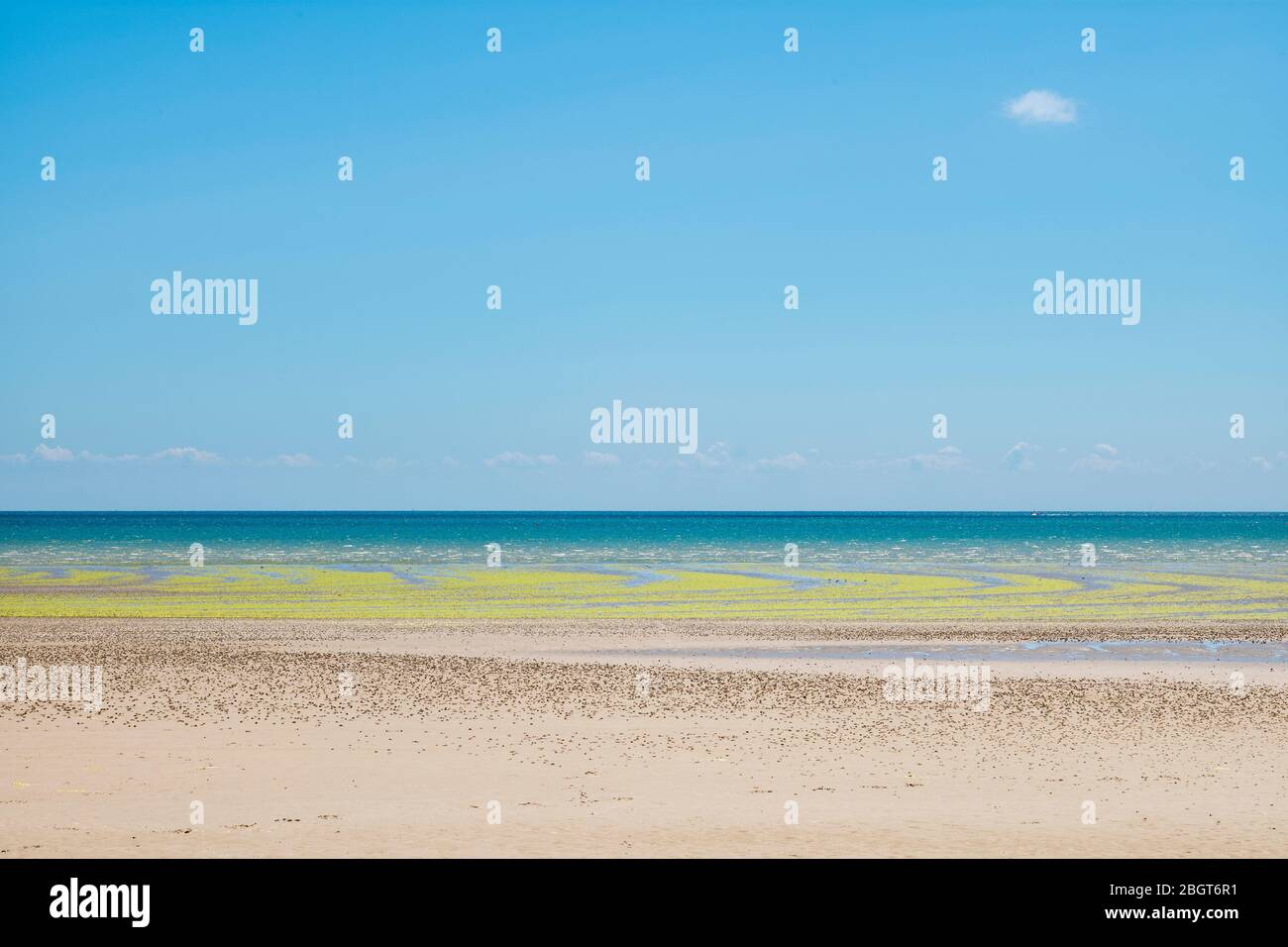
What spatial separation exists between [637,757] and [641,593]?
38.2 m

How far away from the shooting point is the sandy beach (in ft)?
41.9

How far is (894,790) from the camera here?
1498 centimetres

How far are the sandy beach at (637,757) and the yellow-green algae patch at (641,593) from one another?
14421 mm

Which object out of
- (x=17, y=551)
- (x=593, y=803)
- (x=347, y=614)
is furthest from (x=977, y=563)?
(x=17, y=551)

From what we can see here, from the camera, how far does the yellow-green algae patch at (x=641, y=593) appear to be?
44.2 metres

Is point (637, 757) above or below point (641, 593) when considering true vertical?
above

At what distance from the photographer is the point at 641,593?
181 ft

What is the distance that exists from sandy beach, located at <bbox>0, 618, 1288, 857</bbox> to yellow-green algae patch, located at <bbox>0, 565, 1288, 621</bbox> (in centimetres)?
1442

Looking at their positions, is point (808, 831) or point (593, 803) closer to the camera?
point (808, 831)

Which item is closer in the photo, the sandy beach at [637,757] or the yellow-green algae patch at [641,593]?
the sandy beach at [637,757]

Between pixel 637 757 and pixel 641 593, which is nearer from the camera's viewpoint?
pixel 637 757

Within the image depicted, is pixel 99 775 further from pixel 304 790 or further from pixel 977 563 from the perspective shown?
pixel 977 563

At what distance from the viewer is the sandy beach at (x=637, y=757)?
41.9 ft
